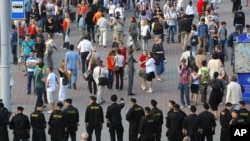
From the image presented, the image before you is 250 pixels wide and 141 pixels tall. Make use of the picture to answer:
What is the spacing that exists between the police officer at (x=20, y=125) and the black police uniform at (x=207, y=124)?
14.4ft

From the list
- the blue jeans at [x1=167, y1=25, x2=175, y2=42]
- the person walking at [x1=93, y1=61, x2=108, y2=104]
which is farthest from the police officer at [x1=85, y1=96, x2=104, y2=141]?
the blue jeans at [x1=167, y1=25, x2=175, y2=42]

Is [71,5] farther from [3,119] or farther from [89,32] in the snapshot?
[3,119]

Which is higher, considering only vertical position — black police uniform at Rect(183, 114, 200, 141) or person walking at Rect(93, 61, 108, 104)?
person walking at Rect(93, 61, 108, 104)

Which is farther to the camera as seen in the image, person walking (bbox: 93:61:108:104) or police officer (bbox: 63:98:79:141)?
person walking (bbox: 93:61:108:104)

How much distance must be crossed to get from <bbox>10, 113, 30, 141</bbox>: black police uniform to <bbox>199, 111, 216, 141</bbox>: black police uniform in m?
4.39

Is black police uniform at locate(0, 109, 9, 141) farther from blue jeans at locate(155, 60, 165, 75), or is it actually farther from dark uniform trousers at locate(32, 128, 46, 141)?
blue jeans at locate(155, 60, 165, 75)

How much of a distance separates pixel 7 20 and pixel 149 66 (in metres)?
7.20

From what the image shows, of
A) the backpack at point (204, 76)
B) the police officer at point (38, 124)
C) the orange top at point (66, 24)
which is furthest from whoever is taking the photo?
the orange top at point (66, 24)

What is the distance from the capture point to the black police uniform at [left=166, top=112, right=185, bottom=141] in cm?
2134

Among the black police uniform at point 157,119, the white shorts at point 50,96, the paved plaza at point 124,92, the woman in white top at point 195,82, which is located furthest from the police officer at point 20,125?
the woman in white top at point 195,82

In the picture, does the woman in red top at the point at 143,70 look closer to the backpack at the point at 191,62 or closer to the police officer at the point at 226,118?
the backpack at the point at 191,62

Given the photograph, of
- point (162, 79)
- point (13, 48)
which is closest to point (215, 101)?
point (162, 79)

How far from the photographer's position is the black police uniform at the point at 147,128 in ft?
69.7

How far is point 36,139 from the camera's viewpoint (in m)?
21.9
